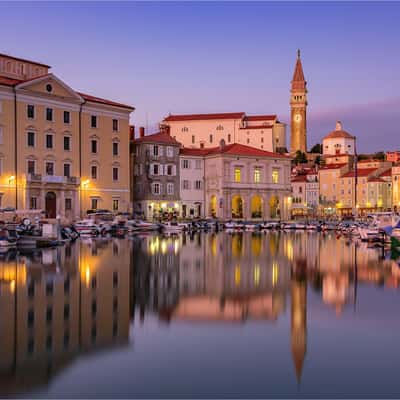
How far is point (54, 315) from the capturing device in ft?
42.3

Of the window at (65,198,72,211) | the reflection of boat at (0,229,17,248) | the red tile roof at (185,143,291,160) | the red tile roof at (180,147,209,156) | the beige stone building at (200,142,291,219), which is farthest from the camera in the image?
the red tile roof at (185,143,291,160)

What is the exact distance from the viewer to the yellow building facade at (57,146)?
158ft

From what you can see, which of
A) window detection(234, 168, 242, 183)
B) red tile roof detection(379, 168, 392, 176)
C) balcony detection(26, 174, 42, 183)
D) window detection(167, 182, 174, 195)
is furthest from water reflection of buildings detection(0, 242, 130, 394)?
red tile roof detection(379, 168, 392, 176)

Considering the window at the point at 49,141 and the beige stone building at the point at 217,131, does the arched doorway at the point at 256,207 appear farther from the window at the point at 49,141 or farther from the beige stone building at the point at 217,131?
the beige stone building at the point at 217,131

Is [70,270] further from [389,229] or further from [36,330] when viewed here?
[389,229]

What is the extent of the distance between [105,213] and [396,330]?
142 feet

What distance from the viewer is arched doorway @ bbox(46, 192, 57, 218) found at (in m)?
50.6

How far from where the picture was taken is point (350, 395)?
7934 mm

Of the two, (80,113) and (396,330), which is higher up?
(80,113)

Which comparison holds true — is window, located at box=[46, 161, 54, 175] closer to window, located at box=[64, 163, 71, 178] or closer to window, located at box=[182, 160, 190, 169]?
window, located at box=[64, 163, 71, 178]

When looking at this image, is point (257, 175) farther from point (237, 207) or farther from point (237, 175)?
point (237, 207)

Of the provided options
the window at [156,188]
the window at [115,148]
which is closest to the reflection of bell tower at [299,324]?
the window at [115,148]

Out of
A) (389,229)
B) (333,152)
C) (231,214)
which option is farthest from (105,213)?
(333,152)

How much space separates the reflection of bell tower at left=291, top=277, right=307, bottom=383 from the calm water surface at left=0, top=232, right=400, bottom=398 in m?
0.02
